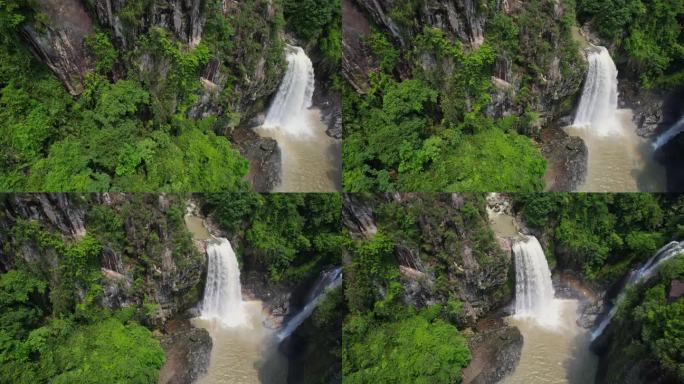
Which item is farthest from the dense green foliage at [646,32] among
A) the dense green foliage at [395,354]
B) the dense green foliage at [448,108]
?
the dense green foliage at [395,354]

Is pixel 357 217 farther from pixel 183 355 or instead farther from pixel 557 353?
pixel 557 353

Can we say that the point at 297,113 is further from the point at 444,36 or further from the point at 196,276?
the point at 196,276

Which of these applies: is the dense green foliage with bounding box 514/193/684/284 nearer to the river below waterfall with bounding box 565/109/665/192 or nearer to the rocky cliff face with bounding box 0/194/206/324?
the river below waterfall with bounding box 565/109/665/192

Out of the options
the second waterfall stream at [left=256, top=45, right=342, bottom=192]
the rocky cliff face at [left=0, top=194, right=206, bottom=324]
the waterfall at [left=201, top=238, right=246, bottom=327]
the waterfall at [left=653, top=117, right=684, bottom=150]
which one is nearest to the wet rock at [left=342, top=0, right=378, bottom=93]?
the second waterfall stream at [left=256, top=45, right=342, bottom=192]

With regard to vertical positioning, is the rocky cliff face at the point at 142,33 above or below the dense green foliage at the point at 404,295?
above

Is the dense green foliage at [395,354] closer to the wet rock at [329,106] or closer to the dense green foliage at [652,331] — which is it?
the wet rock at [329,106]

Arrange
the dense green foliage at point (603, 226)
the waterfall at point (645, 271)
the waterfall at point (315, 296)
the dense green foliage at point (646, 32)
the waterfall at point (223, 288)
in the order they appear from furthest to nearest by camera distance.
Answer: the waterfall at point (645, 271)
the waterfall at point (223, 288)
the dense green foliage at point (603, 226)
the waterfall at point (315, 296)
the dense green foliage at point (646, 32)

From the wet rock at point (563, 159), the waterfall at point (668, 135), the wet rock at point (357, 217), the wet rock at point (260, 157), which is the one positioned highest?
the waterfall at point (668, 135)
